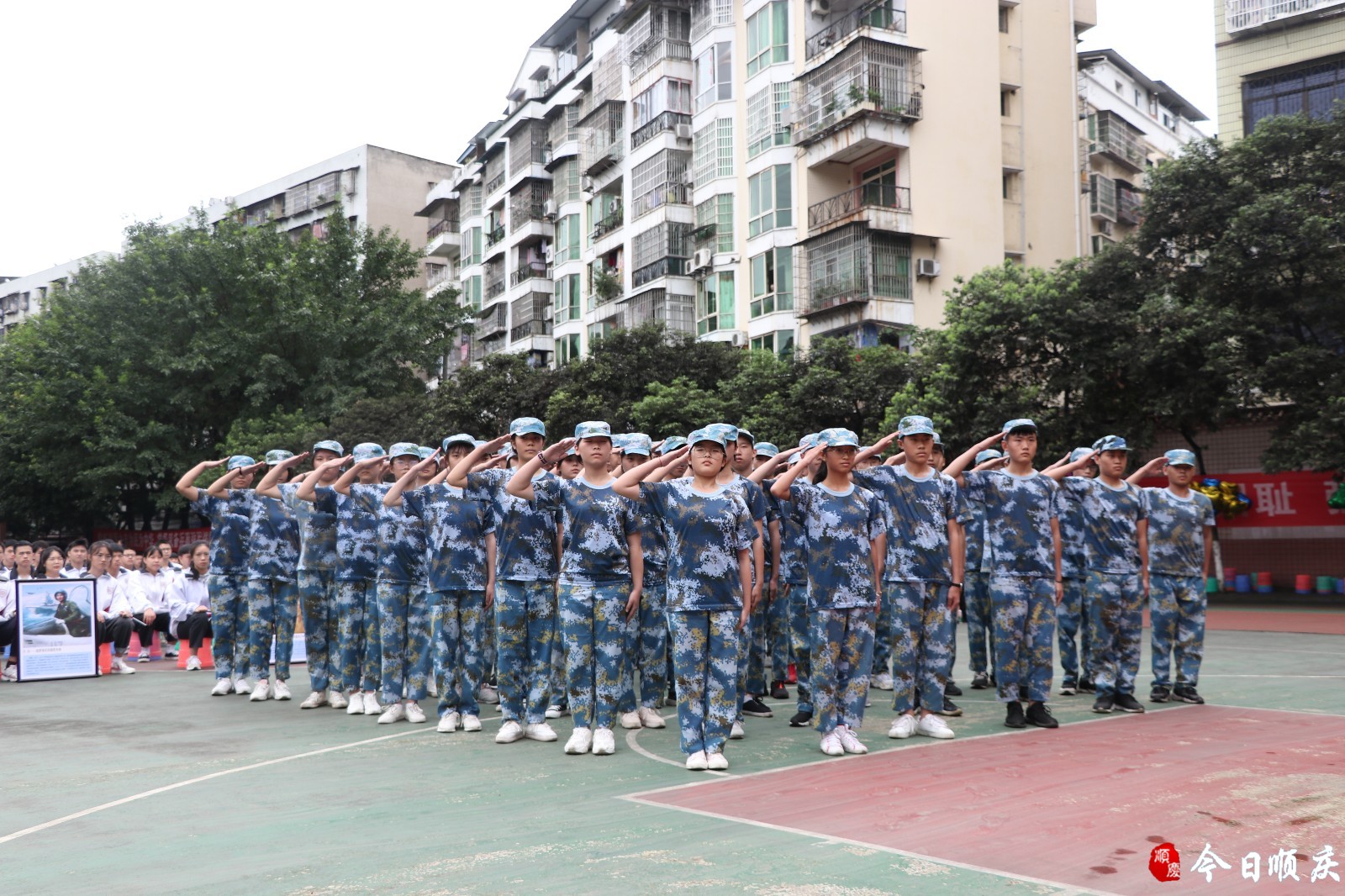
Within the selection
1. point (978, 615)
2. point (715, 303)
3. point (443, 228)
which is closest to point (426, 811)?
point (978, 615)

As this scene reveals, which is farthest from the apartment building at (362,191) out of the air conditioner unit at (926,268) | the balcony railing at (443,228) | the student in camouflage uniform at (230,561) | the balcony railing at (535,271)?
the student in camouflage uniform at (230,561)

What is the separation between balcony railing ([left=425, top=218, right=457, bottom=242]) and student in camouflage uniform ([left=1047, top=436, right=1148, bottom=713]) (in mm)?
50810

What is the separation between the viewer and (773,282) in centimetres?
3150

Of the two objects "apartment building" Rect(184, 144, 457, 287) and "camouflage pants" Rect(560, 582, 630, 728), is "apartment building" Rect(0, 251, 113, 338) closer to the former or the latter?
"apartment building" Rect(184, 144, 457, 287)

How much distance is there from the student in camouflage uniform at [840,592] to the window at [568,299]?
119ft

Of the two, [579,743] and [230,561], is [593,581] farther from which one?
[230,561]

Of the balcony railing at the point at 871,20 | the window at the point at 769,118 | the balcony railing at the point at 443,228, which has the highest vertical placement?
the balcony railing at the point at 443,228

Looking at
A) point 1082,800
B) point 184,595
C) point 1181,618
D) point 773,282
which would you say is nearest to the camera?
point 1082,800

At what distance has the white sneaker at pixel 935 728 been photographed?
7.86 metres

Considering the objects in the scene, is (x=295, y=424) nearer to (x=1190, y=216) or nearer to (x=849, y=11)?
(x=849, y=11)

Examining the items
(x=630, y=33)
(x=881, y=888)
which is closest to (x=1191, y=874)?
(x=881, y=888)

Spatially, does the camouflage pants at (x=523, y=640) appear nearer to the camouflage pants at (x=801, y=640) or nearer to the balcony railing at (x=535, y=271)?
the camouflage pants at (x=801, y=640)

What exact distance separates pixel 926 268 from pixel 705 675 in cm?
2360

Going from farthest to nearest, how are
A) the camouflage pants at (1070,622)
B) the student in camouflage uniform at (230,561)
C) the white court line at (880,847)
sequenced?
the student in camouflage uniform at (230,561) → the camouflage pants at (1070,622) → the white court line at (880,847)
